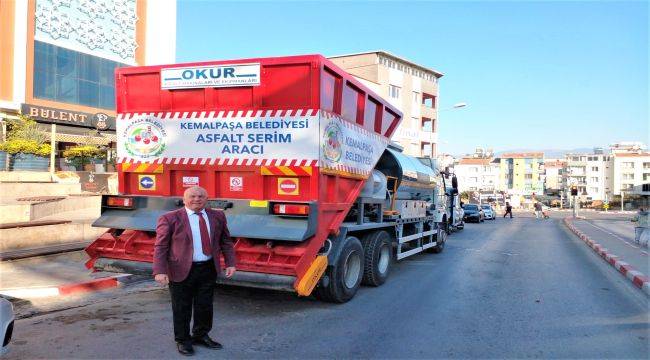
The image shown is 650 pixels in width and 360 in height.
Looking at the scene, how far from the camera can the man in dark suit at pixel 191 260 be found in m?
4.51

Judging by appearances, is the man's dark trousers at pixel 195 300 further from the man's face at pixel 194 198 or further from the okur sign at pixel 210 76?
the okur sign at pixel 210 76

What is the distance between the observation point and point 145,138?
23.0ft

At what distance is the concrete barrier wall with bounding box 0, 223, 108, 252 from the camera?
9719 millimetres

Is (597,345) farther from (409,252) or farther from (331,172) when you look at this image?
(409,252)

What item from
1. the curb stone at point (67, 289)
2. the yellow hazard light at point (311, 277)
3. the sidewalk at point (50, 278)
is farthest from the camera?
the sidewalk at point (50, 278)

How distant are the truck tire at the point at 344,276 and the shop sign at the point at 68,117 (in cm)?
2656

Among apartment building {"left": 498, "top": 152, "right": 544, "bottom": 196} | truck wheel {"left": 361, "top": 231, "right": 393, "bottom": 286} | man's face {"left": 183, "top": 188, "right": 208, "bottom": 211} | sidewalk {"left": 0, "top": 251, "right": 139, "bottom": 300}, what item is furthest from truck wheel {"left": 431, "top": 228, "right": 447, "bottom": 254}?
apartment building {"left": 498, "top": 152, "right": 544, "bottom": 196}

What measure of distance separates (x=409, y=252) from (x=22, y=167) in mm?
19016

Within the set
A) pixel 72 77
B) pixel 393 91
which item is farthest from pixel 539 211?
pixel 72 77

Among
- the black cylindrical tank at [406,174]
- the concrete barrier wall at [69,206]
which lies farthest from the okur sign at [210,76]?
the concrete barrier wall at [69,206]

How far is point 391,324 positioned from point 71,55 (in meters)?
31.3

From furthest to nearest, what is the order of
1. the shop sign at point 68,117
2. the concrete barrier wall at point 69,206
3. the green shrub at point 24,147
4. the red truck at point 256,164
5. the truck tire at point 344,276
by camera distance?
the shop sign at point 68,117 < the green shrub at point 24,147 < the concrete barrier wall at point 69,206 < the truck tire at point 344,276 < the red truck at point 256,164

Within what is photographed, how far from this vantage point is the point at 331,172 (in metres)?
6.46

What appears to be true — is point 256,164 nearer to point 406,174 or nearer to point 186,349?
point 186,349
